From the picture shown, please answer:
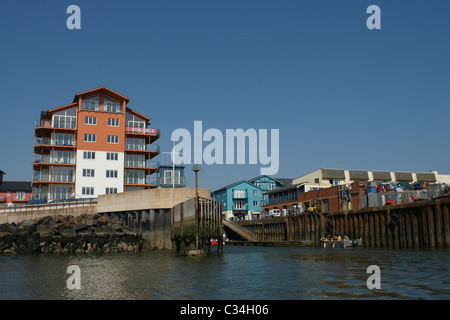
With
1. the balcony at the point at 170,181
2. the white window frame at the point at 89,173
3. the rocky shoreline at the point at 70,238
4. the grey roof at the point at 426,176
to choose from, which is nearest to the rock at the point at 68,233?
the rocky shoreline at the point at 70,238

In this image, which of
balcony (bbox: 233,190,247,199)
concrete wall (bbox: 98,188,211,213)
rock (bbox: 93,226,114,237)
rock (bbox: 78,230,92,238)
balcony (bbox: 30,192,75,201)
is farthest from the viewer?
balcony (bbox: 233,190,247,199)

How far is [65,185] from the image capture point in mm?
70062

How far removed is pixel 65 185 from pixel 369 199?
48698mm

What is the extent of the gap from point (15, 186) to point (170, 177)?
56.6 m

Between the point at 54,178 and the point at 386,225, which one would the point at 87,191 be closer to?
the point at 54,178

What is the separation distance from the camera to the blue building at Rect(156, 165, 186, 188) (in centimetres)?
7903

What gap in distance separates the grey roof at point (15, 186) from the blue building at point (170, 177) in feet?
156

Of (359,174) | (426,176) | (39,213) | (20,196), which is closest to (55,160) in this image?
(39,213)

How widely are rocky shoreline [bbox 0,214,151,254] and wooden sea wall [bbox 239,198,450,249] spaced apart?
78.0ft

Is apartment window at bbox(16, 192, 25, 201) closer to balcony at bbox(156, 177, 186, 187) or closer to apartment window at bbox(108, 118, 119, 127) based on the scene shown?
balcony at bbox(156, 177, 186, 187)

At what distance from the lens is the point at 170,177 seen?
81062mm

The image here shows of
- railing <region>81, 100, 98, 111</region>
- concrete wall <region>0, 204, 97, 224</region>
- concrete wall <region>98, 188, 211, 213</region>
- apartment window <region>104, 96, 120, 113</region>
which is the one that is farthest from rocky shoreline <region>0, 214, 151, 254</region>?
apartment window <region>104, 96, 120, 113</region>

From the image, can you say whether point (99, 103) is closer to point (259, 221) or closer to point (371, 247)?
point (259, 221)

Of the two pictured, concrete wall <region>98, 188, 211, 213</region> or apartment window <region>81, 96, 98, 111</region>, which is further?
apartment window <region>81, 96, 98, 111</region>
